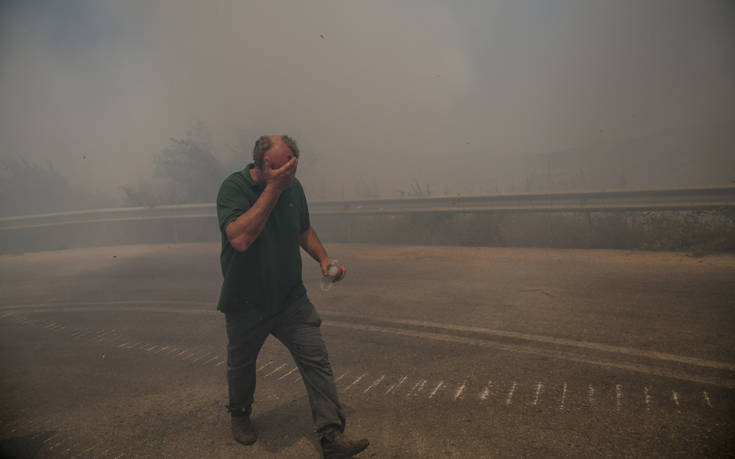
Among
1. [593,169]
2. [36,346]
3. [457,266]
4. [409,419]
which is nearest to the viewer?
[409,419]

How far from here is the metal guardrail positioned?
786 cm

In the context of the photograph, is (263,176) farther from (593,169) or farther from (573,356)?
(593,169)

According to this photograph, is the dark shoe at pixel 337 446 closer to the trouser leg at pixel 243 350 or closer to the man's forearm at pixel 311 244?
the trouser leg at pixel 243 350

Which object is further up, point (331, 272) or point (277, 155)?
point (277, 155)

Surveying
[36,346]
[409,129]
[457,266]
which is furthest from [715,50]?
[36,346]

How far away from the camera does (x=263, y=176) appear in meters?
2.47

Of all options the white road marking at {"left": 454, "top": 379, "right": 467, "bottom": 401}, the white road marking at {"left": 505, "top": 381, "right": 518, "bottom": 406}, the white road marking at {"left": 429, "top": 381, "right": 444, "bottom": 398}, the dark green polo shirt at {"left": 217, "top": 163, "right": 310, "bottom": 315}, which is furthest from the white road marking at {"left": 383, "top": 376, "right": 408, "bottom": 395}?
the dark green polo shirt at {"left": 217, "top": 163, "right": 310, "bottom": 315}

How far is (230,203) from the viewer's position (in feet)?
8.25

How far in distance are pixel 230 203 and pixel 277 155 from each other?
39 cm

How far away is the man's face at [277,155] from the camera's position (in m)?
2.44

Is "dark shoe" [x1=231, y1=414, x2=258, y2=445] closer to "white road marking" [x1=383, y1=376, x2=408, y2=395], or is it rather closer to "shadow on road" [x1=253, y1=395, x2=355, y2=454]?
"shadow on road" [x1=253, y1=395, x2=355, y2=454]

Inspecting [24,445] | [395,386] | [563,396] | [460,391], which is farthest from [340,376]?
[24,445]

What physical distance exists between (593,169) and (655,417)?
18.0 metres

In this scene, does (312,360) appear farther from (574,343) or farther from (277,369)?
(574,343)
